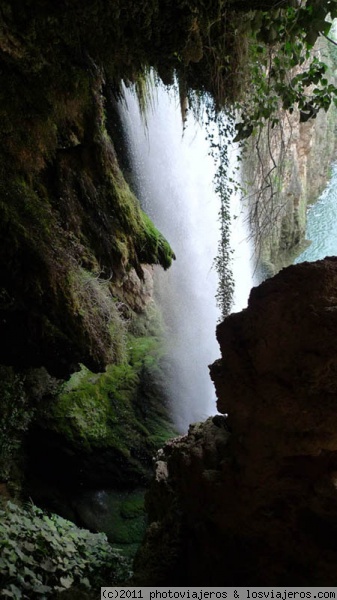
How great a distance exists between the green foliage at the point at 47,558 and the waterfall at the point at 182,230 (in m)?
3.75

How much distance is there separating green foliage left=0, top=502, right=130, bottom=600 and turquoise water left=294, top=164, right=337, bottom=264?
13055 millimetres

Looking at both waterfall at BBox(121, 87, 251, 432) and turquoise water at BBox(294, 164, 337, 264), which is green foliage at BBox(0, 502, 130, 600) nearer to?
waterfall at BBox(121, 87, 251, 432)

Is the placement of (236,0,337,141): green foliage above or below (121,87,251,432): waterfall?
below

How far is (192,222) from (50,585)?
29.7ft

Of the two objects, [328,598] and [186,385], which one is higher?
[186,385]

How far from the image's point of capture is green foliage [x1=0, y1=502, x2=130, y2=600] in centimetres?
285

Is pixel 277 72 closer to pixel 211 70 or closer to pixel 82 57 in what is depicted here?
pixel 211 70

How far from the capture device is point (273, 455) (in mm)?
2762

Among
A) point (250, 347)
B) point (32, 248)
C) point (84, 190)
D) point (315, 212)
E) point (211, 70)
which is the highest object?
point (315, 212)

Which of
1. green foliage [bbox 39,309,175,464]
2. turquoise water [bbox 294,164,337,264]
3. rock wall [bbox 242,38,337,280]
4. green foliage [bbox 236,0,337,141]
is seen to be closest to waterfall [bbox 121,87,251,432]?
green foliage [bbox 39,309,175,464]

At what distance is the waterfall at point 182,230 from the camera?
8.39 metres

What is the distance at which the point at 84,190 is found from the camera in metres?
5.05

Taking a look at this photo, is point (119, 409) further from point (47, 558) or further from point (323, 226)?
point (323, 226)

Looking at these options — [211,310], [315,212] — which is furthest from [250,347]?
[315,212]
